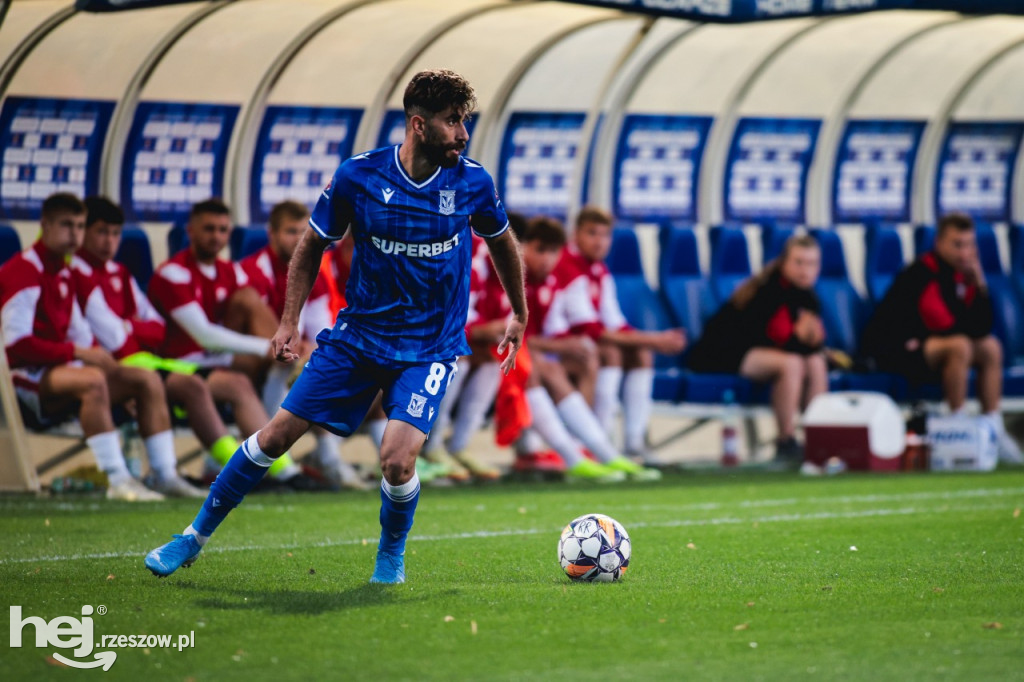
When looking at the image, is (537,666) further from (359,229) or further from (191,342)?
(191,342)

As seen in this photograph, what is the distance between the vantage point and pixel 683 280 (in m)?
11.8

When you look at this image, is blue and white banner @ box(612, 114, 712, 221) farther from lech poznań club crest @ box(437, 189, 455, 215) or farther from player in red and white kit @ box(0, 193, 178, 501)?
lech poznań club crest @ box(437, 189, 455, 215)

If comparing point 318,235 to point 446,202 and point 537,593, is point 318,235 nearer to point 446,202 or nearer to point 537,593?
point 446,202

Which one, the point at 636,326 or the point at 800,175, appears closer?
the point at 636,326

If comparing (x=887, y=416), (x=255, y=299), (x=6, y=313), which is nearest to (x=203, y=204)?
(x=255, y=299)

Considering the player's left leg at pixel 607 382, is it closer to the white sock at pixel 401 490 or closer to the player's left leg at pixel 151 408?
the player's left leg at pixel 151 408

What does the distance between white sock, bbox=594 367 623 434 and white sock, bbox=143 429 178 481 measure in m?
3.15

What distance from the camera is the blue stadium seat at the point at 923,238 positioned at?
41.8 ft

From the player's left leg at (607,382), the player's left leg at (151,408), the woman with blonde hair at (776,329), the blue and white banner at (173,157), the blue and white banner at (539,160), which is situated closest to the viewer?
the player's left leg at (151,408)

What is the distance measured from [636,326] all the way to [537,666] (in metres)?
7.81

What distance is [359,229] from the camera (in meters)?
5.15

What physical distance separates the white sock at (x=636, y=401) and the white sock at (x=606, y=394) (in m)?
0.09

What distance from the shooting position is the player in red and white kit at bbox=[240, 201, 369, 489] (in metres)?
9.17

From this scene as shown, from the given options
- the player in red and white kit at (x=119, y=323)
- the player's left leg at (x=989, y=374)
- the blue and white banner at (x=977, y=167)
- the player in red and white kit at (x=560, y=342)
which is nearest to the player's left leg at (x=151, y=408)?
the player in red and white kit at (x=119, y=323)
